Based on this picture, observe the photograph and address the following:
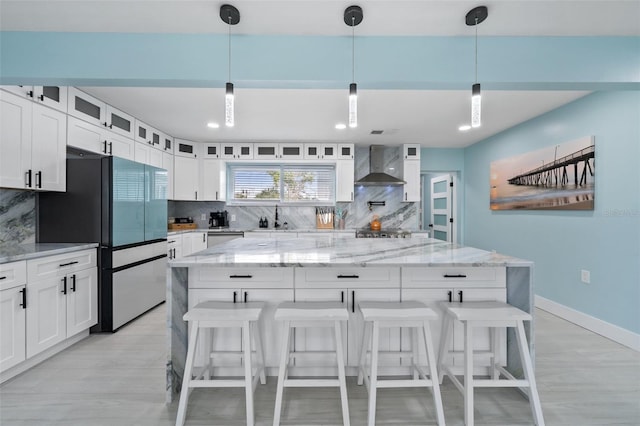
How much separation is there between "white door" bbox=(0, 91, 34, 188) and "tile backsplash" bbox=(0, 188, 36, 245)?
34cm

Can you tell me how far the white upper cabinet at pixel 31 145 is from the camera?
2455 mm

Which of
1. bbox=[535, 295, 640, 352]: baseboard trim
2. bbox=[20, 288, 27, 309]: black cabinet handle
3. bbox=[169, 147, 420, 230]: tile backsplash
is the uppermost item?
bbox=[169, 147, 420, 230]: tile backsplash

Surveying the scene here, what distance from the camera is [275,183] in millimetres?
5625

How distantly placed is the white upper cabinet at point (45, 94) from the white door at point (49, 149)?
52 mm

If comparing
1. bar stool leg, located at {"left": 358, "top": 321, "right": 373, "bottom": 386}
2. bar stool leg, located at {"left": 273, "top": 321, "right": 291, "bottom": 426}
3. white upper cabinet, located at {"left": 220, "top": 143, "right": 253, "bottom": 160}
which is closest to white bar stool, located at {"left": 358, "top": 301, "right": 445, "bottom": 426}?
bar stool leg, located at {"left": 358, "top": 321, "right": 373, "bottom": 386}

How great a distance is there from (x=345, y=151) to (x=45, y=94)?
390cm

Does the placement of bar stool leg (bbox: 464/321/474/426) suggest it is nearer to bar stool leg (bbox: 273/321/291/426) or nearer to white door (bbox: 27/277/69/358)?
bar stool leg (bbox: 273/321/291/426)

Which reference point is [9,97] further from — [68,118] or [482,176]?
[482,176]

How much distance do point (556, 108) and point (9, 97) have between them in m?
5.33

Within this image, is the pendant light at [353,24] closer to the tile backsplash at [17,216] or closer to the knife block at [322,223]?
the tile backsplash at [17,216]

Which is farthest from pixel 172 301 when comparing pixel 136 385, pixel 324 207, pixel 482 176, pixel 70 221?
pixel 482 176

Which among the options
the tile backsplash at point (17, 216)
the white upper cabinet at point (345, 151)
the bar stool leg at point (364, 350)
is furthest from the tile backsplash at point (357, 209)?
the bar stool leg at point (364, 350)

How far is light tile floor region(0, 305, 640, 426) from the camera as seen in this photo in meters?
1.86

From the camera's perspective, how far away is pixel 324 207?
580 centimetres
